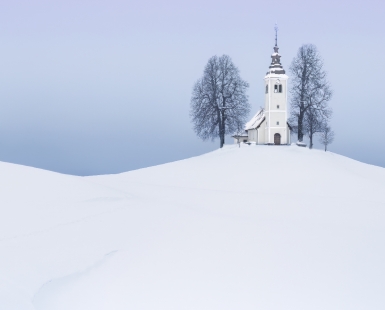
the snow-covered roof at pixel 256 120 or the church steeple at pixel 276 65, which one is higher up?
the church steeple at pixel 276 65

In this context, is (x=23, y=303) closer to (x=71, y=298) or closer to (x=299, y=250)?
(x=71, y=298)

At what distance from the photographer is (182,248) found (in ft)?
52.2

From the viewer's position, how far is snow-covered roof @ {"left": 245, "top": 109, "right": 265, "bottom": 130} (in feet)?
158

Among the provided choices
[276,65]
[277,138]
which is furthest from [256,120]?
[276,65]

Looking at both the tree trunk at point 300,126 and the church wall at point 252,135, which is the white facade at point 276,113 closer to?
the tree trunk at point 300,126

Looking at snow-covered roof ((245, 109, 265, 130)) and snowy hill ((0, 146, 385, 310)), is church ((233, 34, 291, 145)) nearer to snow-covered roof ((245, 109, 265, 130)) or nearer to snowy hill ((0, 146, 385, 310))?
snow-covered roof ((245, 109, 265, 130))

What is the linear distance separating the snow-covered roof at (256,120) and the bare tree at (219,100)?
4.93 ft

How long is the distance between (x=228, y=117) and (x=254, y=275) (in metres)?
34.8

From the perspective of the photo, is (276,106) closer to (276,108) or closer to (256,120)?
(276,108)

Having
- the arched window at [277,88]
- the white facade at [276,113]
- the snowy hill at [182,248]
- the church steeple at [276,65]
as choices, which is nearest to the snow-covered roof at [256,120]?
the white facade at [276,113]

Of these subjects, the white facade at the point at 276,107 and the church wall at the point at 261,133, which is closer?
the white facade at the point at 276,107

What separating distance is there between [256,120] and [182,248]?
117 ft

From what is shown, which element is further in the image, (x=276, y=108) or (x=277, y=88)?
(x=277, y=88)

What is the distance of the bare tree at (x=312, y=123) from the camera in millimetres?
45719
